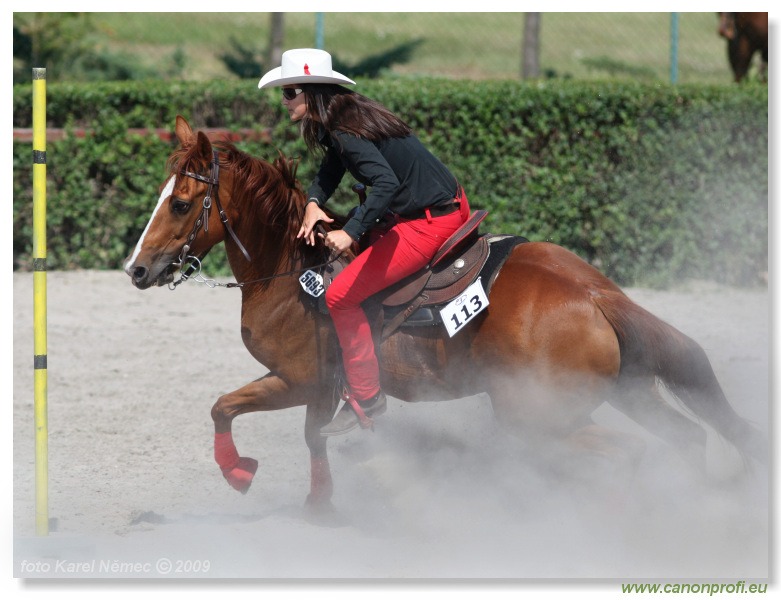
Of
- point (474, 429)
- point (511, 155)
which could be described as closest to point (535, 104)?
point (511, 155)

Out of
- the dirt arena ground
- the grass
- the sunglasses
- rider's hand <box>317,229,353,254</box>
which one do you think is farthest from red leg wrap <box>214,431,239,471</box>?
the grass

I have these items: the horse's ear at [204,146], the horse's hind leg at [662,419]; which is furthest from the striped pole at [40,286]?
the horse's hind leg at [662,419]

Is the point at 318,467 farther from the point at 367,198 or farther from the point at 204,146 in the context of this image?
the point at 204,146

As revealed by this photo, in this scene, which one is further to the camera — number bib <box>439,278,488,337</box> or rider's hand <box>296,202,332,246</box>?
rider's hand <box>296,202,332,246</box>

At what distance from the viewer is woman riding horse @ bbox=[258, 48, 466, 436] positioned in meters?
4.34

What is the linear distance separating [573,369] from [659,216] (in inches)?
232

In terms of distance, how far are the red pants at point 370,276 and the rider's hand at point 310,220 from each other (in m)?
0.23

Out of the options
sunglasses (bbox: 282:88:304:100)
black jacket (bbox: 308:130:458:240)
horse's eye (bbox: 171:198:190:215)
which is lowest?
horse's eye (bbox: 171:198:190:215)

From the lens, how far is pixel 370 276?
4551mm

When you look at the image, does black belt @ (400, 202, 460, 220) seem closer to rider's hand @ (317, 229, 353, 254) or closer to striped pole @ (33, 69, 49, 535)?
rider's hand @ (317, 229, 353, 254)

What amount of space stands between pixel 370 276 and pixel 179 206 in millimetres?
937

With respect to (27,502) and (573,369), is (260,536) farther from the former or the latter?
(573,369)

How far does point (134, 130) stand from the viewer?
9.94m

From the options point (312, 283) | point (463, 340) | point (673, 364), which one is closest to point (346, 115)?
point (312, 283)
